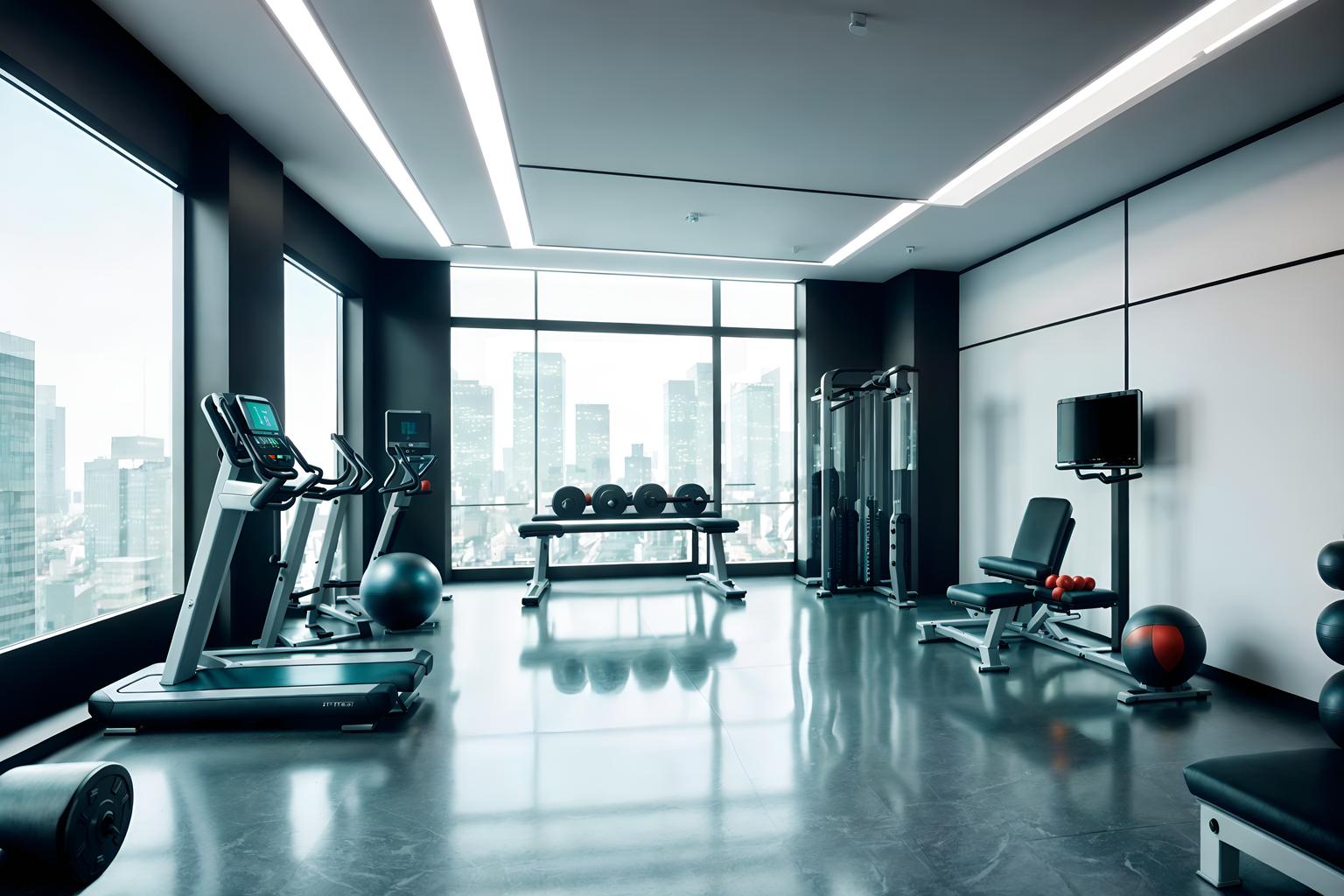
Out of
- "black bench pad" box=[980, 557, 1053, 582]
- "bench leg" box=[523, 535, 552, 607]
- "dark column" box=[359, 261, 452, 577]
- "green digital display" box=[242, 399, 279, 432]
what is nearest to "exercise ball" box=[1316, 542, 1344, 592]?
"black bench pad" box=[980, 557, 1053, 582]

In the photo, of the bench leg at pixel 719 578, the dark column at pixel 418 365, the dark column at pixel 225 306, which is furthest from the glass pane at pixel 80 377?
the bench leg at pixel 719 578

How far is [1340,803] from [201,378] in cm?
480

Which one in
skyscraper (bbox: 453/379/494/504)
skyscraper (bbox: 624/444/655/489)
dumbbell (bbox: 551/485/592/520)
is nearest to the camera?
dumbbell (bbox: 551/485/592/520)

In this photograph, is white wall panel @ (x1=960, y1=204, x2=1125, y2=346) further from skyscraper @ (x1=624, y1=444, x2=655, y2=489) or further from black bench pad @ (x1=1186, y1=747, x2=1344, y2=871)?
black bench pad @ (x1=1186, y1=747, x2=1344, y2=871)

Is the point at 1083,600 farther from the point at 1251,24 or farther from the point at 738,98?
the point at 738,98

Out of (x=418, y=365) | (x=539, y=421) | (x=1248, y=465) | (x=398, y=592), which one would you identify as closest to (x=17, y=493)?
(x=398, y=592)

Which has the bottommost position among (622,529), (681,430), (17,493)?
(622,529)

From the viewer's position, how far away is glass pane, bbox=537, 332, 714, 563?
687cm

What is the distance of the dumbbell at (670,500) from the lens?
21.0 ft

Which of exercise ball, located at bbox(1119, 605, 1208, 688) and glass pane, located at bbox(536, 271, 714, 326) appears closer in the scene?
exercise ball, located at bbox(1119, 605, 1208, 688)

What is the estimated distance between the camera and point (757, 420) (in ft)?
23.7

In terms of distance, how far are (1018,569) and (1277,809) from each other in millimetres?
2817

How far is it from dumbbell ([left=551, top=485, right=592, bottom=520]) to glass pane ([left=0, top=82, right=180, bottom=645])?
2.95 m

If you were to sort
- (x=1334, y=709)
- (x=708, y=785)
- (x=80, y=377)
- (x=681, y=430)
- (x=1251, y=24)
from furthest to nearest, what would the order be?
(x=681, y=430) < (x=80, y=377) < (x=1251, y=24) < (x=708, y=785) < (x=1334, y=709)
